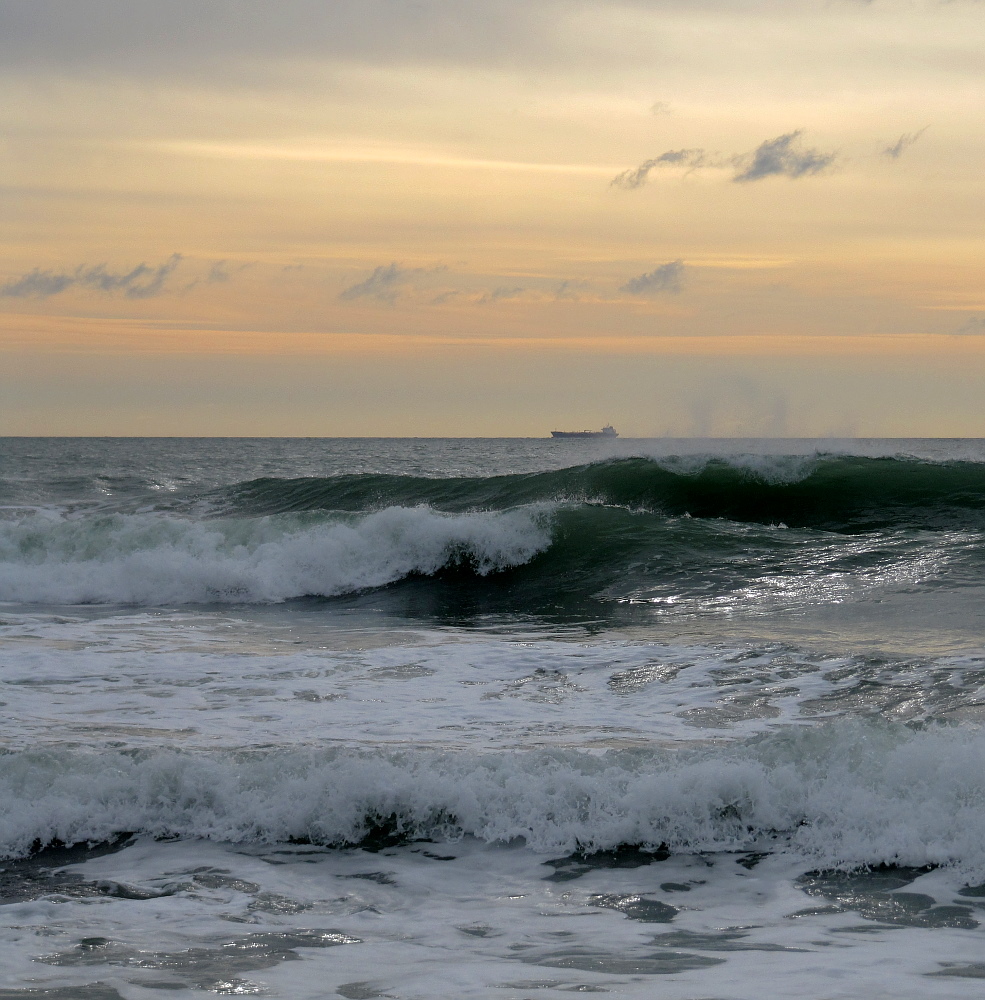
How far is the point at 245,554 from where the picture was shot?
51.2 ft

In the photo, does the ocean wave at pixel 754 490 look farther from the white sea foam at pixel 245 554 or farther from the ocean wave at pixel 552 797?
the ocean wave at pixel 552 797

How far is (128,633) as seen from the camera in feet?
35.4

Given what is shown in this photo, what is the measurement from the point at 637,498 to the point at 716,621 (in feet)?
35.7

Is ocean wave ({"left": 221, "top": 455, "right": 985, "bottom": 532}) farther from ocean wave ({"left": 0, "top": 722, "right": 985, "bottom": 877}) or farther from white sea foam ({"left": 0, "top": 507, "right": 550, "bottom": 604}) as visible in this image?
ocean wave ({"left": 0, "top": 722, "right": 985, "bottom": 877})

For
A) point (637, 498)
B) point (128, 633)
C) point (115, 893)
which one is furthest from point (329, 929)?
point (637, 498)

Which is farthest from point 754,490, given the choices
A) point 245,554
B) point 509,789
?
point 509,789

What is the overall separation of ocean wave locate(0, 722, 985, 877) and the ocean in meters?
0.02

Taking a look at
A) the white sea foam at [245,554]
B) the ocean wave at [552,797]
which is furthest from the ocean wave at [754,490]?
the ocean wave at [552,797]

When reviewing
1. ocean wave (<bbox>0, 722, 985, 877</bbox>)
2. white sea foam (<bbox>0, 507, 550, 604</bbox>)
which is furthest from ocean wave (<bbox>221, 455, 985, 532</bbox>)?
ocean wave (<bbox>0, 722, 985, 877</bbox>)

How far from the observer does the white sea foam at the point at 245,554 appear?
47.2ft

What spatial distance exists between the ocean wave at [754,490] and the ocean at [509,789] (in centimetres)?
570

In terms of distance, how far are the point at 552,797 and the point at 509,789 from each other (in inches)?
9.2

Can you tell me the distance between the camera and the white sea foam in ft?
47.2

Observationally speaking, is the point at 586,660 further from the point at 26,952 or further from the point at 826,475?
the point at 826,475
